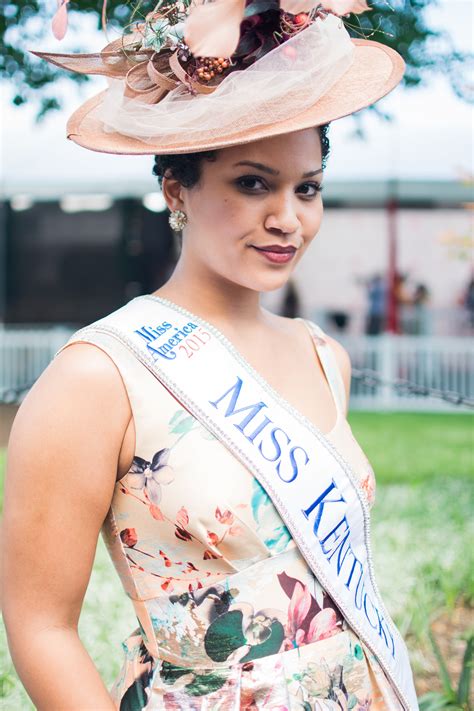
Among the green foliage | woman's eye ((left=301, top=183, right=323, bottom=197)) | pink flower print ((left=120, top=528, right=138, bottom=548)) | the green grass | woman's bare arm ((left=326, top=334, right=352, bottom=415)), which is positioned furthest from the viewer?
the green grass

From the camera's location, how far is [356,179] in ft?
38.2

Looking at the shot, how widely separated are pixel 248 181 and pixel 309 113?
0.48 ft

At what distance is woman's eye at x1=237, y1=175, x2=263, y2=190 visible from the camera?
4.64 ft

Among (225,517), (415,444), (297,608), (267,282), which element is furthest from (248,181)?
(415,444)

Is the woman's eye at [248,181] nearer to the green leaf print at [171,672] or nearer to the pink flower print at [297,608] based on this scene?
the pink flower print at [297,608]

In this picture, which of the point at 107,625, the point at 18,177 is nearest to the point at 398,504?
the point at 107,625

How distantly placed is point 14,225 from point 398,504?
33.4 feet

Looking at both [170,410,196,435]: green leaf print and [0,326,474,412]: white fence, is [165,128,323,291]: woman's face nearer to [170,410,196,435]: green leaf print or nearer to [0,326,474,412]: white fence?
[170,410,196,435]: green leaf print

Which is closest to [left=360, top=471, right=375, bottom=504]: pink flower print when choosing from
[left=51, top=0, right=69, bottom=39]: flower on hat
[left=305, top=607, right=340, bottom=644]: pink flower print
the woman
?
the woman

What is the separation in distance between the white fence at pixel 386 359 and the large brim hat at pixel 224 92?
33.0 ft

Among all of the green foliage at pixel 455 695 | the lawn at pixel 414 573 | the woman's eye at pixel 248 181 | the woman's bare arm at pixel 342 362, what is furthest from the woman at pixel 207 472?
the lawn at pixel 414 573

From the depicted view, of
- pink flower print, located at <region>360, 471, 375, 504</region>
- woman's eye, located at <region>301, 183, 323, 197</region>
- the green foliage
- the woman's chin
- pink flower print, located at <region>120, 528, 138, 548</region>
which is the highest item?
woman's eye, located at <region>301, 183, 323, 197</region>

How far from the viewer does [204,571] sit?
1.34m

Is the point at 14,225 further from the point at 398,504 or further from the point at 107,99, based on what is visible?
the point at 107,99
